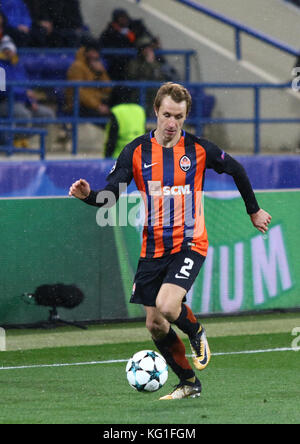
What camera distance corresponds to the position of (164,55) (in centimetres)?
1695

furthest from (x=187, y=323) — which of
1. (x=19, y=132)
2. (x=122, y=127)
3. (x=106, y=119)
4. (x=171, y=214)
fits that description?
(x=106, y=119)

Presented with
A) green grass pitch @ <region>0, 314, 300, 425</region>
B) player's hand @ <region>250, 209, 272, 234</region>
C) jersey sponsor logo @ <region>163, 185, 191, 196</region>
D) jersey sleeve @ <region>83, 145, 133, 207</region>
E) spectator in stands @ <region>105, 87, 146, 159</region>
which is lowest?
green grass pitch @ <region>0, 314, 300, 425</region>

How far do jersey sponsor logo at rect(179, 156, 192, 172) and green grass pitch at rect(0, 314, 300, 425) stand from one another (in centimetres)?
150

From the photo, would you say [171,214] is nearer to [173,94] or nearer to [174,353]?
[173,94]

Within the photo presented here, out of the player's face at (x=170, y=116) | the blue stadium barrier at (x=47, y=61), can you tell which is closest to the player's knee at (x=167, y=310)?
the player's face at (x=170, y=116)

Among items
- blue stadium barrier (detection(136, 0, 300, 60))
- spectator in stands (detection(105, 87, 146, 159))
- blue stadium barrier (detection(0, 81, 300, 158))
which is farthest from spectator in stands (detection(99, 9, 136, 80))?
spectator in stands (detection(105, 87, 146, 159))

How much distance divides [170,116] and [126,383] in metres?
2.05

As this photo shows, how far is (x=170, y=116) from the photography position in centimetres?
683

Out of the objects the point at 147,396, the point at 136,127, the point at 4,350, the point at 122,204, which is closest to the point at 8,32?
the point at 136,127

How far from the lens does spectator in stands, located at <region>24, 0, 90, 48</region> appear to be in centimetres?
1620

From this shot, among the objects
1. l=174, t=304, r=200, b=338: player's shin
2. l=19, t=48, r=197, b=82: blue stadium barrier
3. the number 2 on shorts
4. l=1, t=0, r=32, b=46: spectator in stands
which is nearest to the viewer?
the number 2 on shorts

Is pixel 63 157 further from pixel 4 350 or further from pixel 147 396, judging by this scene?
pixel 147 396

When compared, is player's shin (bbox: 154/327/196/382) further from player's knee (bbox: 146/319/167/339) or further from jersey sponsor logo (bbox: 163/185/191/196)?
jersey sponsor logo (bbox: 163/185/191/196)

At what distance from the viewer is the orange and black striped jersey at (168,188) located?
698 cm
